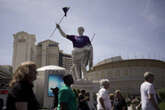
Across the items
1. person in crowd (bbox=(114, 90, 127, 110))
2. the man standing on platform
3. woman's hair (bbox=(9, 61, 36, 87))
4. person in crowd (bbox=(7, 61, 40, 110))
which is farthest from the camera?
the man standing on platform

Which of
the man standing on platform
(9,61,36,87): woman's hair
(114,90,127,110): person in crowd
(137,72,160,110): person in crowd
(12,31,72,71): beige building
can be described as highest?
(12,31,72,71): beige building

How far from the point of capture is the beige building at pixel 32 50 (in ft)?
237

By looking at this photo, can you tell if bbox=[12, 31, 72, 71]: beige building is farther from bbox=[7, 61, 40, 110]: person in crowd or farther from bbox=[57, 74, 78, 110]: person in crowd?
bbox=[7, 61, 40, 110]: person in crowd

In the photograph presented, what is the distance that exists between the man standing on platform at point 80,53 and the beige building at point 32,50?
61266 millimetres

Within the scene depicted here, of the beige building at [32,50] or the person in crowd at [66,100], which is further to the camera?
the beige building at [32,50]

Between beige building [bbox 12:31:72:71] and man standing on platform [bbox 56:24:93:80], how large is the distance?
6127 centimetres

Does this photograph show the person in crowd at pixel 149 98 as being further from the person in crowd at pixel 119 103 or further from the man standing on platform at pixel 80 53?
the man standing on platform at pixel 80 53

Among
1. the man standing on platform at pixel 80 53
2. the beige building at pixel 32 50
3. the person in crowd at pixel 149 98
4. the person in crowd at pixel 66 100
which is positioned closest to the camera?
the person in crowd at pixel 66 100

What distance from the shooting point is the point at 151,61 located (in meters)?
45.5

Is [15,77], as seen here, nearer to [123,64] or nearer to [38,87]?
[38,87]

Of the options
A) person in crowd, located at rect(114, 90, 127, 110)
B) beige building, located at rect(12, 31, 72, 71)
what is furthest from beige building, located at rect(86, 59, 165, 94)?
person in crowd, located at rect(114, 90, 127, 110)

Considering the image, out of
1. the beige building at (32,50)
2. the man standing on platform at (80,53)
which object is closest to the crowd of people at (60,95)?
the man standing on platform at (80,53)

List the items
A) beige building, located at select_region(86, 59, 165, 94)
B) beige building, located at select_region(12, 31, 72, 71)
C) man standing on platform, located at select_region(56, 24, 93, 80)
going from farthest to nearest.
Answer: beige building, located at select_region(12, 31, 72, 71)
beige building, located at select_region(86, 59, 165, 94)
man standing on platform, located at select_region(56, 24, 93, 80)

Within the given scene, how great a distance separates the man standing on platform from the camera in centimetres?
1256
